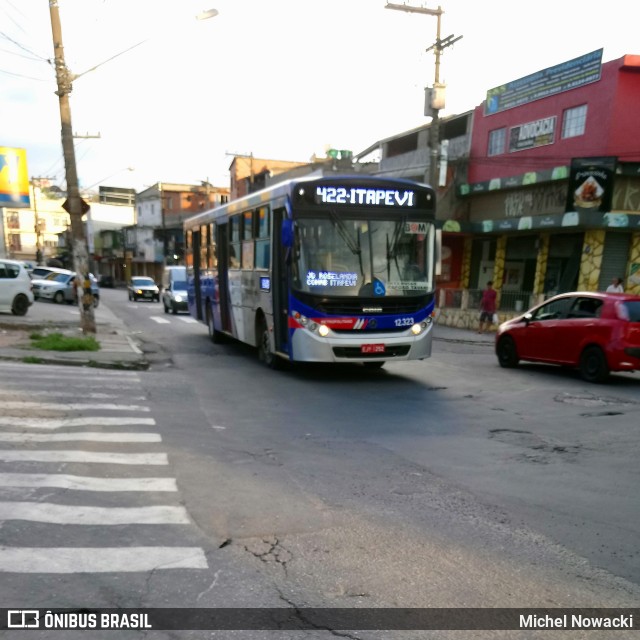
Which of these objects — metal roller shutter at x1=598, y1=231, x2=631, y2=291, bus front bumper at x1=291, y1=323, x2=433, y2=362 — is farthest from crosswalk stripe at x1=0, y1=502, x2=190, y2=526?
metal roller shutter at x1=598, y1=231, x2=631, y2=291

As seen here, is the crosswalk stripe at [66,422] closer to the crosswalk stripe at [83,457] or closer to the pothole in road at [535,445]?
the crosswalk stripe at [83,457]

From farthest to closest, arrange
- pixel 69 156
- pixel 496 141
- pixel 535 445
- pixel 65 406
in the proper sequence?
pixel 496 141 < pixel 69 156 < pixel 65 406 < pixel 535 445

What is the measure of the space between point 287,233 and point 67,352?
6.01m

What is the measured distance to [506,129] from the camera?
2380 centimetres

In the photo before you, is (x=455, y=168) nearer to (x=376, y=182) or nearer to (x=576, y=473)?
(x=376, y=182)

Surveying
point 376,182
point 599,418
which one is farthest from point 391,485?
point 376,182

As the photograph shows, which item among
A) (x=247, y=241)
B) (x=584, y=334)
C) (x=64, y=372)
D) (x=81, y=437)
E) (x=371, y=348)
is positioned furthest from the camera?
(x=247, y=241)

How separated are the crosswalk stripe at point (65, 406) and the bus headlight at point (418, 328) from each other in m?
4.80

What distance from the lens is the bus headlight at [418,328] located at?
32.6ft

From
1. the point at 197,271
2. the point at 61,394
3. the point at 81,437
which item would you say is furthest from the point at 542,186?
the point at 81,437

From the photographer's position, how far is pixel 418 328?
9.96 metres

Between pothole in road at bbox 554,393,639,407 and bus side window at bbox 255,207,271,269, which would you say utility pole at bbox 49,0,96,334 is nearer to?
bus side window at bbox 255,207,271,269

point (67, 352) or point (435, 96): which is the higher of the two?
point (435, 96)

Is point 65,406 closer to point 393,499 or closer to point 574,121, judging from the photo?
point 393,499
